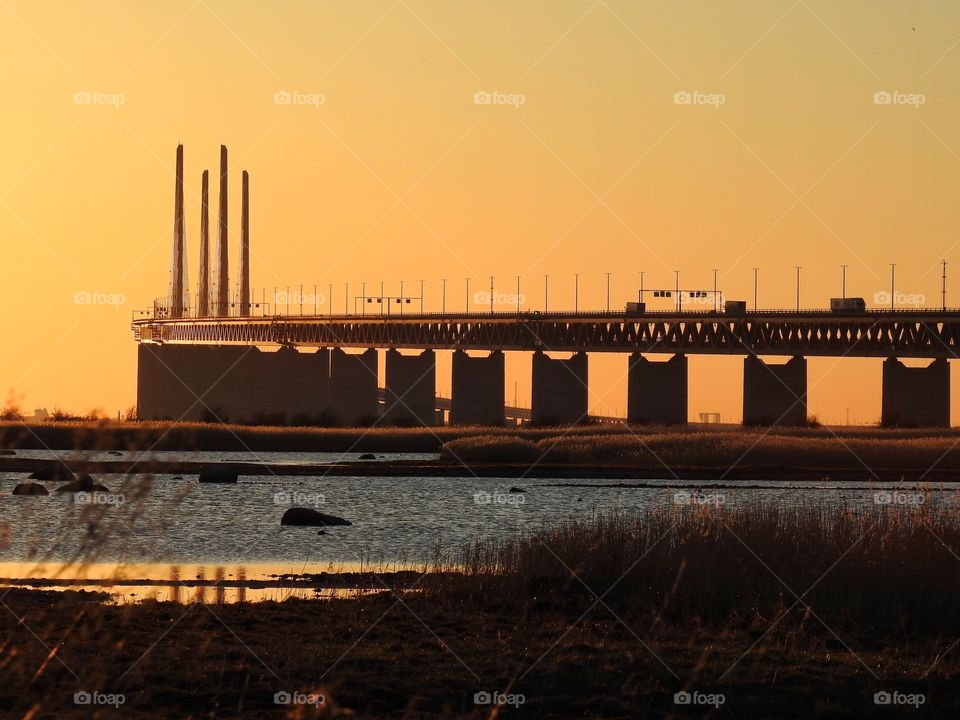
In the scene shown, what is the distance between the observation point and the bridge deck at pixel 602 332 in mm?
125188

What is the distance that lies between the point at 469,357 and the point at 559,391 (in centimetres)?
1331

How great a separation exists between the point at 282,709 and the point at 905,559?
12254 millimetres

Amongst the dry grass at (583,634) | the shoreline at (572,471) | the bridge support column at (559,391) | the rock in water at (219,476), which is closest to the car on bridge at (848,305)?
the bridge support column at (559,391)

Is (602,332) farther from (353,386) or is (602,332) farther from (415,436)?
(415,436)

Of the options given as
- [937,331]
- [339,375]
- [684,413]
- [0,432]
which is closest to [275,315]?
[339,375]

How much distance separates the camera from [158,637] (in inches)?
814

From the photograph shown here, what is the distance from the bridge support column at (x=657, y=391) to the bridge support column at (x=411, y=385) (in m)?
24.5

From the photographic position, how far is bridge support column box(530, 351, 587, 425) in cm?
13800

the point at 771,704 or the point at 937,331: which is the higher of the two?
the point at 937,331

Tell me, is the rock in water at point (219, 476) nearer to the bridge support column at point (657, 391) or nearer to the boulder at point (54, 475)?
the boulder at point (54, 475)

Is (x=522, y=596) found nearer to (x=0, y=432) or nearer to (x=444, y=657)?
(x=444, y=657)

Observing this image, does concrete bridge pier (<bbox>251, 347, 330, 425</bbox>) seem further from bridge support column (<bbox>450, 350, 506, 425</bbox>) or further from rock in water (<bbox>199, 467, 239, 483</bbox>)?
rock in water (<bbox>199, 467, 239, 483</bbox>)

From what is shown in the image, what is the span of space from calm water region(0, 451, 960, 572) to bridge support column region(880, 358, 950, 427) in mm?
47373

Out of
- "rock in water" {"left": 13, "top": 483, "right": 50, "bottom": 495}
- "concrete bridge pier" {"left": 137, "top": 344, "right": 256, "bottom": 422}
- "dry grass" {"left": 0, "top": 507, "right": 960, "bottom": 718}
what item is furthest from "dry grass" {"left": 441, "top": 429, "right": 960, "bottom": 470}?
"concrete bridge pier" {"left": 137, "top": 344, "right": 256, "bottom": 422}
